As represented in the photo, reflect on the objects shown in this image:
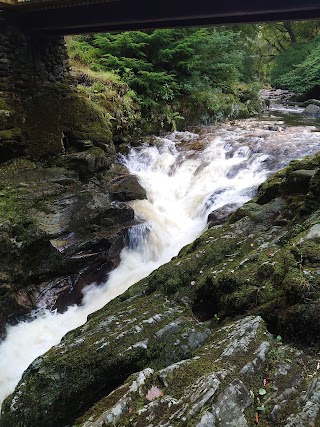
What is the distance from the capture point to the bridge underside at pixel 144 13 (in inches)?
276

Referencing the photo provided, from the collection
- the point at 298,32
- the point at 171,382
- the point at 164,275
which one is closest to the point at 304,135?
the point at 164,275

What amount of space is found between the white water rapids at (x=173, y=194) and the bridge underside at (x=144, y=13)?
3751 millimetres

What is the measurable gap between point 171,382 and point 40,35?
9401 mm

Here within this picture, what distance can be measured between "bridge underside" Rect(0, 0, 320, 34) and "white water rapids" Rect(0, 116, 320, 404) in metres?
3.75

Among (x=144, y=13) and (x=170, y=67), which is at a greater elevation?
(x=144, y=13)

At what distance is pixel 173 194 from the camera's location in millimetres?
10039

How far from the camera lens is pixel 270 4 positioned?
22.5 ft

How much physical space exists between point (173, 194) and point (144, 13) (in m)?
4.38

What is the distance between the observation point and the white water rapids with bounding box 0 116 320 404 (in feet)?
19.9

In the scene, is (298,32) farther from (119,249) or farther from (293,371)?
(293,371)

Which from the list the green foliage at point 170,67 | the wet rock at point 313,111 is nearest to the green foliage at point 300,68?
the wet rock at point 313,111

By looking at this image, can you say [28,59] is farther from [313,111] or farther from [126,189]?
[313,111]

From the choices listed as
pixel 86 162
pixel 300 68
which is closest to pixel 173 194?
pixel 86 162

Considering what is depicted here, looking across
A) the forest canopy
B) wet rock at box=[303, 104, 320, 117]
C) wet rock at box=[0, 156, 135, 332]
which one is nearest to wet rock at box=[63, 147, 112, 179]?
wet rock at box=[0, 156, 135, 332]
